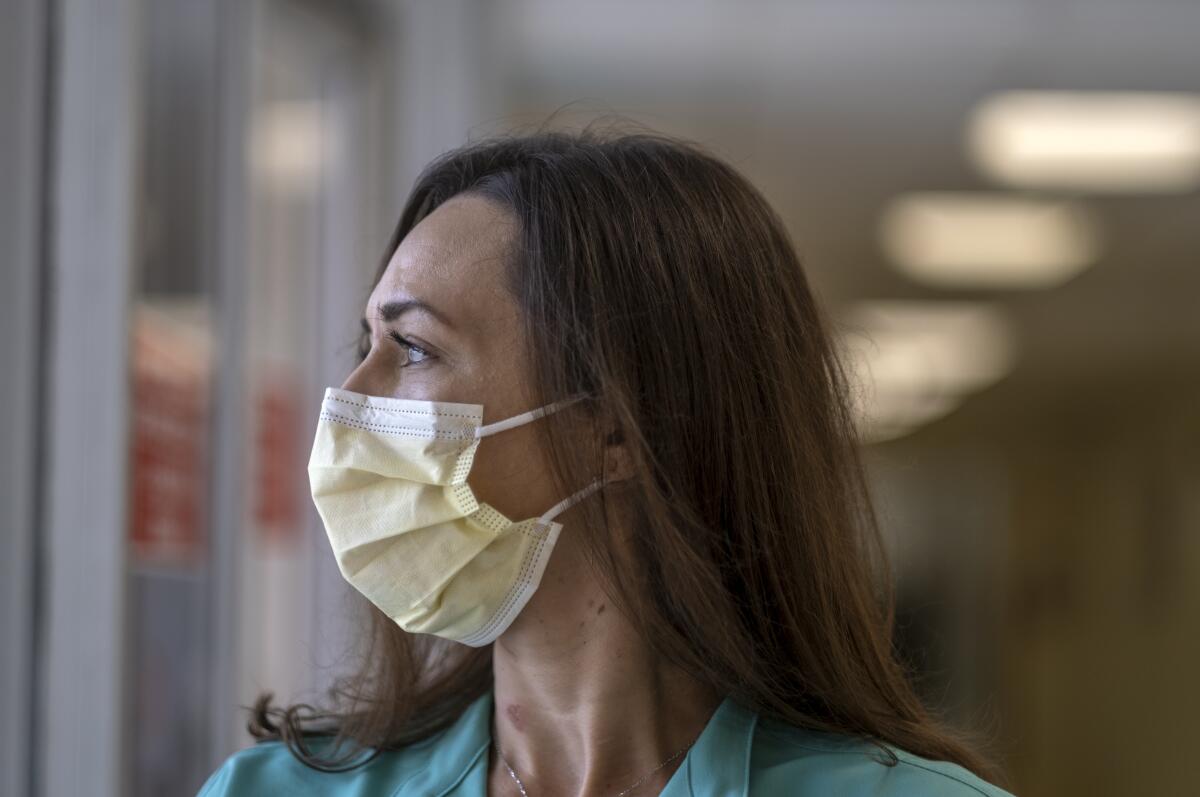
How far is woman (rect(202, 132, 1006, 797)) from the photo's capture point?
1394 mm

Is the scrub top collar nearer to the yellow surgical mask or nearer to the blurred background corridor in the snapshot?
the yellow surgical mask

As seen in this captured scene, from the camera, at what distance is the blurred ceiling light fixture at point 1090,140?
4.88 metres

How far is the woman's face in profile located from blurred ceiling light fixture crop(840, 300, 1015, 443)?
16.6 feet

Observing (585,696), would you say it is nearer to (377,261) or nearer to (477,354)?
(477,354)

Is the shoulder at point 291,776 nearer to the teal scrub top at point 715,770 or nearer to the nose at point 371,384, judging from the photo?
the teal scrub top at point 715,770

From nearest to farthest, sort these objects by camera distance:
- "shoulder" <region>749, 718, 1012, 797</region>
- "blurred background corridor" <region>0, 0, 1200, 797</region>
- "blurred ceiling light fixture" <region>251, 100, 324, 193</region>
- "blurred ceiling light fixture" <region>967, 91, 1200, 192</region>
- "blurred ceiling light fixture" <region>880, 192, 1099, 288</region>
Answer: "shoulder" <region>749, 718, 1012, 797</region>, "blurred background corridor" <region>0, 0, 1200, 797</region>, "blurred ceiling light fixture" <region>251, 100, 324, 193</region>, "blurred ceiling light fixture" <region>967, 91, 1200, 192</region>, "blurred ceiling light fixture" <region>880, 192, 1099, 288</region>

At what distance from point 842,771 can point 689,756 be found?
16 cm

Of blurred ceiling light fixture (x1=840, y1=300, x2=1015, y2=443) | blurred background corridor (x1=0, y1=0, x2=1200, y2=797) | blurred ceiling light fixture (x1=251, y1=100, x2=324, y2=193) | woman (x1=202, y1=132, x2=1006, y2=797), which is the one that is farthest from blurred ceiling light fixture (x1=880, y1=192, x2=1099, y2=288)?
woman (x1=202, y1=132, x2=1006, y2=797)

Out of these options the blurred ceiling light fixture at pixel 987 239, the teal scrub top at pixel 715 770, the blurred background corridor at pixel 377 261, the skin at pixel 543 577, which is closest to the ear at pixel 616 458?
the skin at pixel 543 577

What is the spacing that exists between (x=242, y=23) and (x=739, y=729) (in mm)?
2099

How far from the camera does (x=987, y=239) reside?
622 cm

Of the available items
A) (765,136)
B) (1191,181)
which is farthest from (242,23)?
(1191,181)

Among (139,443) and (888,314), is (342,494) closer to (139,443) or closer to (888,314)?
(139,443)

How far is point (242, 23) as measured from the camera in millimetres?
2902
